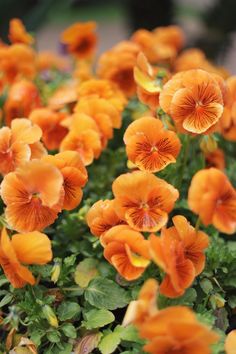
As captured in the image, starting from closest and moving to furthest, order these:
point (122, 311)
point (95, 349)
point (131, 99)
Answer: point (95, 349) → point (122, 311) → point (131, 99)

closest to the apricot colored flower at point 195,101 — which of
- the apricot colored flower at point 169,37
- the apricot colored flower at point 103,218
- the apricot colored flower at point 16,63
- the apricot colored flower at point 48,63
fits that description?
the apricot colored flower at point 103,218

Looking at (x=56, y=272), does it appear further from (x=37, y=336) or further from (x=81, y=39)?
(x=81, y=39)

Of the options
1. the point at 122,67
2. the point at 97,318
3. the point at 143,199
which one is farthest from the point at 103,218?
the point at 122,67

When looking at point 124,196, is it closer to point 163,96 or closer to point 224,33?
point 163,96

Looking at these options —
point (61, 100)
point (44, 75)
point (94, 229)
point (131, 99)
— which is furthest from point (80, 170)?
point (44, 75)

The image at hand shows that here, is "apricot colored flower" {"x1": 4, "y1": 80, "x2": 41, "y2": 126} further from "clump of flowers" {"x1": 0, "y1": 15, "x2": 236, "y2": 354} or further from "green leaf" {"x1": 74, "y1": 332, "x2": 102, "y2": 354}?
"green leaf" {"x1": 74, "y1": 332, "x2": 102, "y2": 354}
